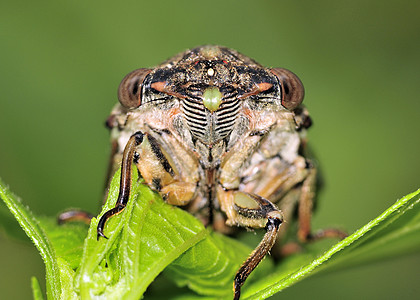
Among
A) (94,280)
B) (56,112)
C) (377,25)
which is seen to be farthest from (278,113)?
(377,25)

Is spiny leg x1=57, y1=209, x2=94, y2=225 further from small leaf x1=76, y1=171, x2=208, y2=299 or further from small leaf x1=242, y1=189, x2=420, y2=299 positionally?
small leaf x1=242, y1=189, x2=420, y2=299

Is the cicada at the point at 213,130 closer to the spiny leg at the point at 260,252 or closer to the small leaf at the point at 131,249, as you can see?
the spiny leg at the point at 260,252

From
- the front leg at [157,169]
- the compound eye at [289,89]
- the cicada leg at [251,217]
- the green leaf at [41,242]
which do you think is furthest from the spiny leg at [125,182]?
the compound eye at [289,89]

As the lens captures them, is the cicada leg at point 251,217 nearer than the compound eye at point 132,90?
Yes

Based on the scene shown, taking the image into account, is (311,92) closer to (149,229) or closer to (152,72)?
(152,72)

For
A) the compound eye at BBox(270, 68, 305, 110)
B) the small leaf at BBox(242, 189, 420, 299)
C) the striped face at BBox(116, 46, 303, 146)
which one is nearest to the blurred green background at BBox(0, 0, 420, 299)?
the striped face at BBox(116, 46, 303, 146)
